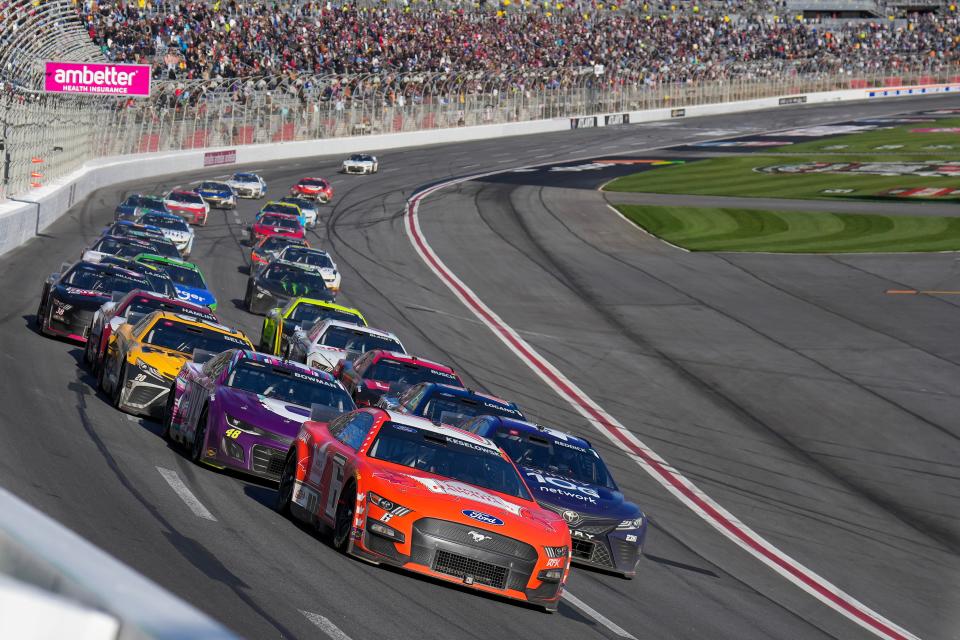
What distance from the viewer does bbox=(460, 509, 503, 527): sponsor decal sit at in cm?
1089

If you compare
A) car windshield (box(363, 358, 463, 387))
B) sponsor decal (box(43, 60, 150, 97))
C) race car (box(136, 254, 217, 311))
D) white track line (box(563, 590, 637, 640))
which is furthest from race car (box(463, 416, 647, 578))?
sponsor decal (box(43, 60, 150, 97))

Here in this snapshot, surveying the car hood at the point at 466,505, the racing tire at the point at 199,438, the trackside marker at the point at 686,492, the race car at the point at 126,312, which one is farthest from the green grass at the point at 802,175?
the car hood at the point at 466,505

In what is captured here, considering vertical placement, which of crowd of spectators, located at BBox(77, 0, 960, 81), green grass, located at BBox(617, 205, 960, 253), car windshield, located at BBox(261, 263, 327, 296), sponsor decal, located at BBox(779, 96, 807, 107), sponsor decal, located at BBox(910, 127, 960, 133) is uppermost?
crowd of spectators, located at BBox(77, 0, 960, 81)

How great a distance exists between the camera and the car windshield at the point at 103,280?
2278 cm

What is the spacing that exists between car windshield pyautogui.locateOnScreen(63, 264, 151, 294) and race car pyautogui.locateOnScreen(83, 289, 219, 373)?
7.25ft

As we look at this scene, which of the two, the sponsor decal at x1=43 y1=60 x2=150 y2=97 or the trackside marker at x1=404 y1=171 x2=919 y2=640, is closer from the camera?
the trackside marker at x1=404 y1=171 x2=919 y2=640

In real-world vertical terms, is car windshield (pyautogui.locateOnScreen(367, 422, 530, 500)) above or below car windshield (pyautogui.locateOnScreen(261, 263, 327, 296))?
above

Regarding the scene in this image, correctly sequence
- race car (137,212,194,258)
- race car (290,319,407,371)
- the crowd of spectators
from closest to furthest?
race car (290,319,407,371), race car (137,212,194,258), the crowd of spectators

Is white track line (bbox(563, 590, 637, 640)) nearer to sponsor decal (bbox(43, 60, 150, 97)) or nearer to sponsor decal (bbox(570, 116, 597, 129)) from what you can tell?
sponsor decal (bbox(43, 60, 150, 97))

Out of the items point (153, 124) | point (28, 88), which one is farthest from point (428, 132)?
point (28, 88)

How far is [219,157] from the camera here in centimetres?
6612

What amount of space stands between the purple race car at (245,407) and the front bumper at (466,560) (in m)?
2.69

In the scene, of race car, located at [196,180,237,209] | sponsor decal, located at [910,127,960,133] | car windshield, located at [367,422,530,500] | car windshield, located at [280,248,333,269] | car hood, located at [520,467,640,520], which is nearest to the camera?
car windshield, located at [367,422,530,500]

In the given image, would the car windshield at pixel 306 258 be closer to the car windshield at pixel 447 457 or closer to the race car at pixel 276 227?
the race car at pixel 276 227
